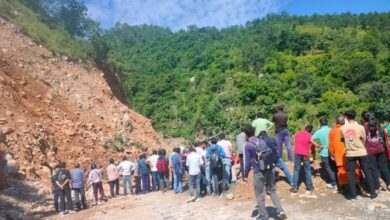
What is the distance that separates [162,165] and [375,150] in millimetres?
6433

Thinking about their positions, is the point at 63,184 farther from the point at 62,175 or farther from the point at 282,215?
the point at 282,215

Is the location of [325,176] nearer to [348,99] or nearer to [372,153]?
[372,153]

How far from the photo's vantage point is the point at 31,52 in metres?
24.2

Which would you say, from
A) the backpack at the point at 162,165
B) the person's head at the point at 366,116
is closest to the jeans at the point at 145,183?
the backpack at the point at 162,165

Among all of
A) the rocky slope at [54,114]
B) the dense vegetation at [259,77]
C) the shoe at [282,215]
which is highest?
the dense vegetation at [259,77]

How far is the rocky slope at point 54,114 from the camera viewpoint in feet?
57.2

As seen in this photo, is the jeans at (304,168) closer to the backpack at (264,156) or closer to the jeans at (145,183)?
the backpack at (264,156)

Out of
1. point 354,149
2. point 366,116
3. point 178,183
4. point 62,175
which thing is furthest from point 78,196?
point 366,116

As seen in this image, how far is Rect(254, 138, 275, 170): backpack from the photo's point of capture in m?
7.21

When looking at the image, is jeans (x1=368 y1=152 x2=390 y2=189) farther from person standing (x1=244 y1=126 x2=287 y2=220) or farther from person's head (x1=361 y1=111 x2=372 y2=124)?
person standing (x1=244 y1=126 x2=287 y2=220)

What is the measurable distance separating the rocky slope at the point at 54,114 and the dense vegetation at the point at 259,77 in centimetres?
734

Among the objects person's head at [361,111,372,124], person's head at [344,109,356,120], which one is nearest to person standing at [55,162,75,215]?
person's head at [344,109,356,120]

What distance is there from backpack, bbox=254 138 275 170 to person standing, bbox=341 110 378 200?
1.57 meters

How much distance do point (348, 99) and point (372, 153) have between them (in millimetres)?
43780
